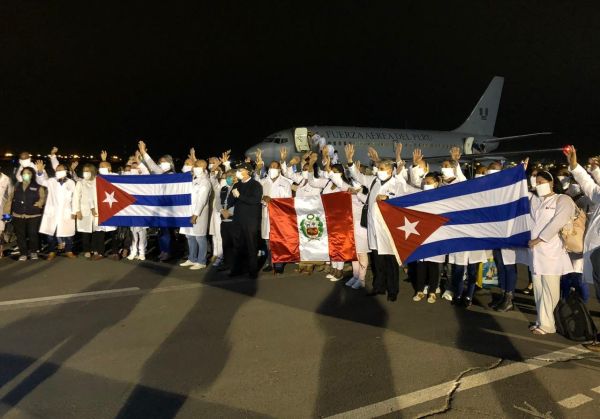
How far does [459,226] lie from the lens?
6102 millimetres

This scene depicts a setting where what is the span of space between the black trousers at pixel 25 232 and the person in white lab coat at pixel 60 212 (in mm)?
161

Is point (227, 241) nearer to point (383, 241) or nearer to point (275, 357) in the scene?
point (383, 241)

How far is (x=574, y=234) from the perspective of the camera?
5.22 m

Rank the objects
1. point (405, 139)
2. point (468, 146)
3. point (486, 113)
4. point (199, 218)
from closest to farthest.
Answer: point (199, 218) < point (405, 139) < point (468, 146) < point (486, 113)

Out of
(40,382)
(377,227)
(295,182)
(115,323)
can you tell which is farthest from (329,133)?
(40,382)

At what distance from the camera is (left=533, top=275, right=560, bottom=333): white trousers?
204 inches

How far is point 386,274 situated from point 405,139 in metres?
24.0

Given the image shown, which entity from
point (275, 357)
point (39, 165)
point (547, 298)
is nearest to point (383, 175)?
point (547, 298)

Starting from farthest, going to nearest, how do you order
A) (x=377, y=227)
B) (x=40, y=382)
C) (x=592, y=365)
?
(x=377, y=227) < (x=592, y=365) < (x=40, y=382)

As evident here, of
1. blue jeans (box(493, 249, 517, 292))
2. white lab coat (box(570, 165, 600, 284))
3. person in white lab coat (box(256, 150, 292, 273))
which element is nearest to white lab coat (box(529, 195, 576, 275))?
white lab coat (box(570, 165, 600, 284))

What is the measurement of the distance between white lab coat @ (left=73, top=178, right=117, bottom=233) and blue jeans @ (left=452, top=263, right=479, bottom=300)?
6611 mm

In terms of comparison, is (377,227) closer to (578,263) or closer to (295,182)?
(578,263)

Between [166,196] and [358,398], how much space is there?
6.56m

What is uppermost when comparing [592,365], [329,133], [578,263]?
[329,133]
